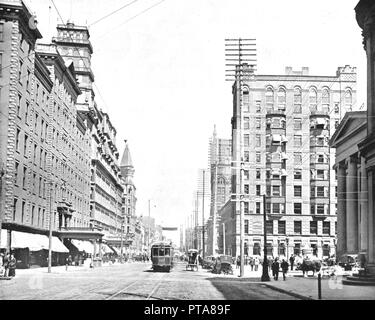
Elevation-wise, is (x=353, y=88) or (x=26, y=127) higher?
(x=353, y=88)

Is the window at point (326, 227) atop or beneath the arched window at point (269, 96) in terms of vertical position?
beneath

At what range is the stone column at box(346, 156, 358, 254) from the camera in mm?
49219

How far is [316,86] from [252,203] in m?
20.8

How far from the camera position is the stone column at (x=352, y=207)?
49.2 meters

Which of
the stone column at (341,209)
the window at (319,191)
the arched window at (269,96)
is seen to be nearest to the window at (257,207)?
the window at (319,191)

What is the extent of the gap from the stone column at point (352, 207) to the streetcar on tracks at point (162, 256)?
58.2ft

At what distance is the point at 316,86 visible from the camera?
81125mm

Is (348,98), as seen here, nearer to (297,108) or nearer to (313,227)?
(297,108)

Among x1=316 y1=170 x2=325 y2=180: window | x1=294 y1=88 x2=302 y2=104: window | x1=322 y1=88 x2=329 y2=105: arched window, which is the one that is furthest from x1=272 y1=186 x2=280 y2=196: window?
x1=322 y1=88 x2=329 y2=105: arched window

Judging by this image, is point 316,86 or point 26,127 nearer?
point 26,127

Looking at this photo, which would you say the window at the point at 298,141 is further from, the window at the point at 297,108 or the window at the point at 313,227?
the window at the point at 313,227

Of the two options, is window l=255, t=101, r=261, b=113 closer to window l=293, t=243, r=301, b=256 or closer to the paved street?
window l=293, t=243, r=301, b=256
